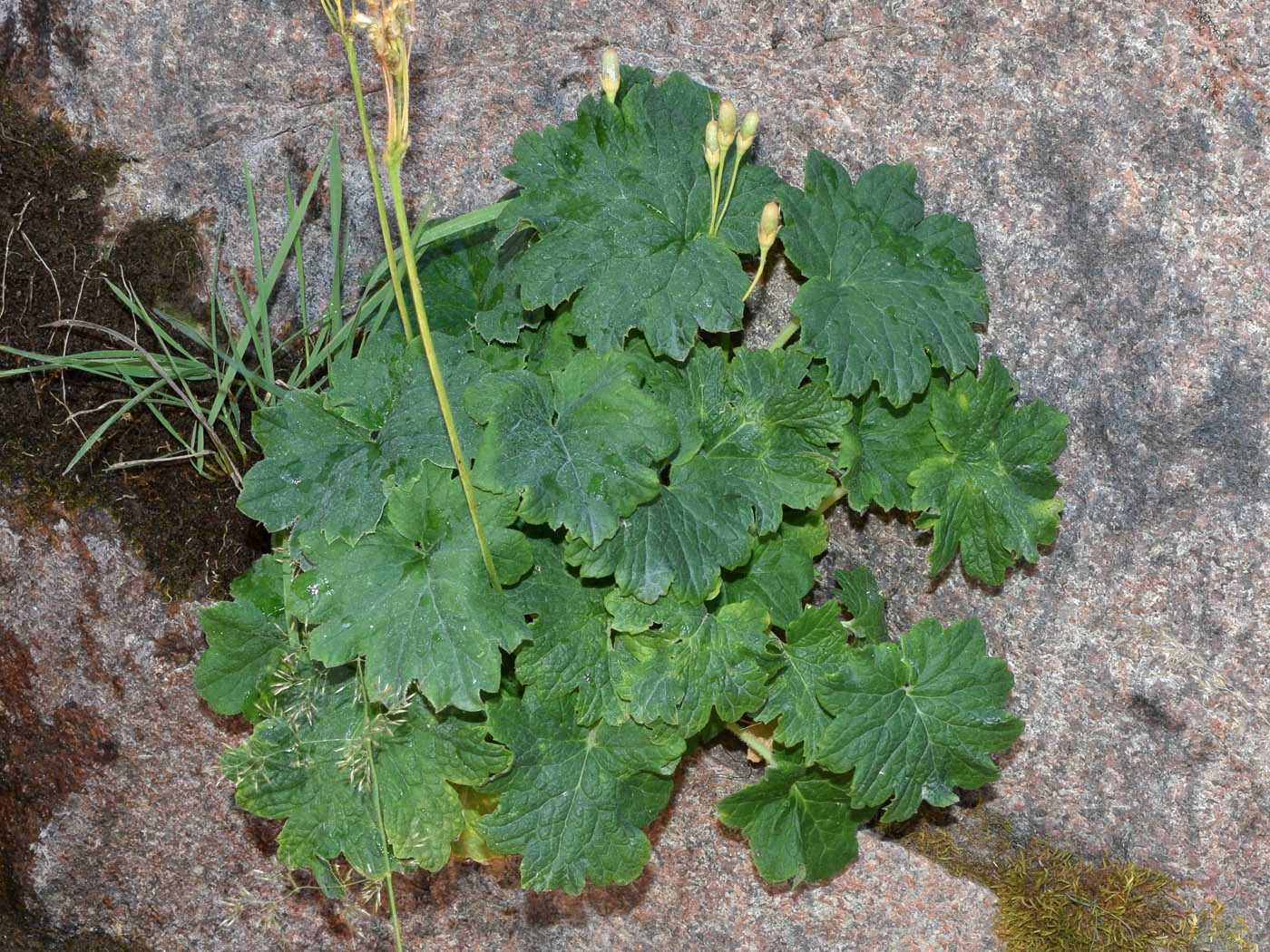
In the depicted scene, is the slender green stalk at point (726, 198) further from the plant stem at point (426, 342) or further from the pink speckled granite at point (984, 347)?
the plant stem at point (426, 342)

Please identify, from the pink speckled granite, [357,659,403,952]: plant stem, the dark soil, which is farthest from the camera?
the dark soil

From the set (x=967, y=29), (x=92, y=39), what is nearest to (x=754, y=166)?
(x=967, y=29)

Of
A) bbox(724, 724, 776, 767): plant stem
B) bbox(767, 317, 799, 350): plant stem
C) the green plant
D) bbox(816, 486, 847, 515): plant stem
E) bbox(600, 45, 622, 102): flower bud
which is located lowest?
bbox(724, 724, 776, 767): plant stem

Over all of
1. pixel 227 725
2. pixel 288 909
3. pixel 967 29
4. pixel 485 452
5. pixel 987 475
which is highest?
pixel 967 29

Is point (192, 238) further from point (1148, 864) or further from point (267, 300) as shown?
point (1148, 864)

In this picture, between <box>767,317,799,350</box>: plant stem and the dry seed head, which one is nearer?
the dry seed head

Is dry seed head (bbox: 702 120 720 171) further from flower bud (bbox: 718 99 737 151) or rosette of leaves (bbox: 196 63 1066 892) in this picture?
rosette of leaves (bbox: 196 63 1066 892)

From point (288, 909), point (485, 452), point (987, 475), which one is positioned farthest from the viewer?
point (288, 909)

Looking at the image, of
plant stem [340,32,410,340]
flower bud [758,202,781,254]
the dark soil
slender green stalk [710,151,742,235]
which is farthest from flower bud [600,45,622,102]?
the dark soil
